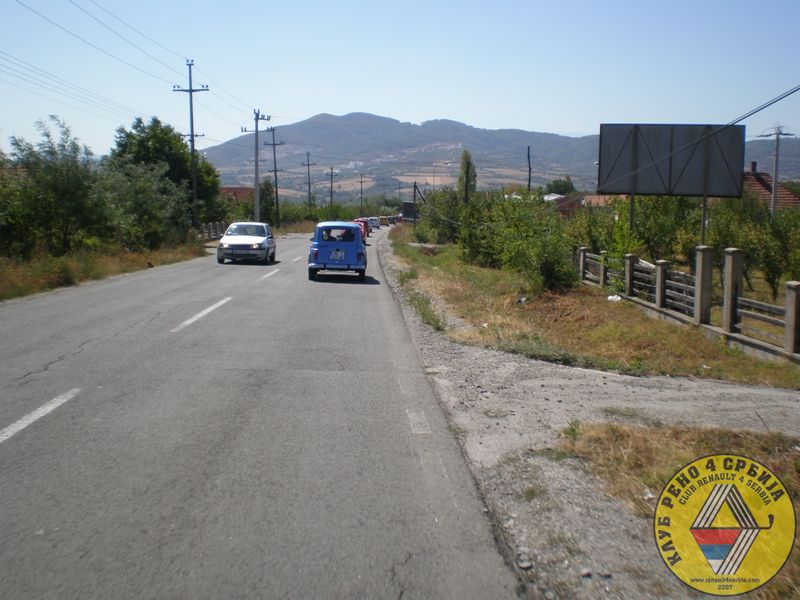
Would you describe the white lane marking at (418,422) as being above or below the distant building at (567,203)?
below

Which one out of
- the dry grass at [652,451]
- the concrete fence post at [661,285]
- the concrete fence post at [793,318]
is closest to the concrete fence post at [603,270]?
the concrete fence post at [661,285]

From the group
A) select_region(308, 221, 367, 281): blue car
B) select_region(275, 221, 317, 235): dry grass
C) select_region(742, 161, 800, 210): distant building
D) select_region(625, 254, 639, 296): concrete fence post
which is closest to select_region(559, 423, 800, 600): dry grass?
select_region(625, 254, 639, 296): concrete fence post

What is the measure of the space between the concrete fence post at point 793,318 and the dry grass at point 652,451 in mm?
7102

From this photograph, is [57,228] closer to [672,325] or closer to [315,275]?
[315,275]

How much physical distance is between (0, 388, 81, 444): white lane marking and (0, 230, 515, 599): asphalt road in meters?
0.03

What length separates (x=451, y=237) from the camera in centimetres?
5697

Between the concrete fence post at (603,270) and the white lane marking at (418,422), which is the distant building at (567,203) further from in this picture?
the white lane marking at (418,422)

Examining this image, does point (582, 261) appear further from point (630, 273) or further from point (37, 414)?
point (37, 414)

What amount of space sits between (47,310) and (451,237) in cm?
4339

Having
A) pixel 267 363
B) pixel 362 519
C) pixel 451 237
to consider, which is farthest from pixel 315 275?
pixel 451 237

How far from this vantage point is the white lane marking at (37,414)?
6.53 meters

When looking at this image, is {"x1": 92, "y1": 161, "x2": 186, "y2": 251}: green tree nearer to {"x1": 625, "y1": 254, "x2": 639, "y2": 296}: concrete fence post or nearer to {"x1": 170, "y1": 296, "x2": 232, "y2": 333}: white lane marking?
{"x1": 170, "y1": 296, "x2": 232, "y2": 333}: white lane marking

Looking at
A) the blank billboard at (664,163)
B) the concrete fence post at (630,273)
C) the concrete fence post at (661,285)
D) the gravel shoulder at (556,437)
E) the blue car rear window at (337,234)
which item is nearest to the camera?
the gravel shoulder at (556,437)

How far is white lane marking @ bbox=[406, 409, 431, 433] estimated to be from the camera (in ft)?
23.1
